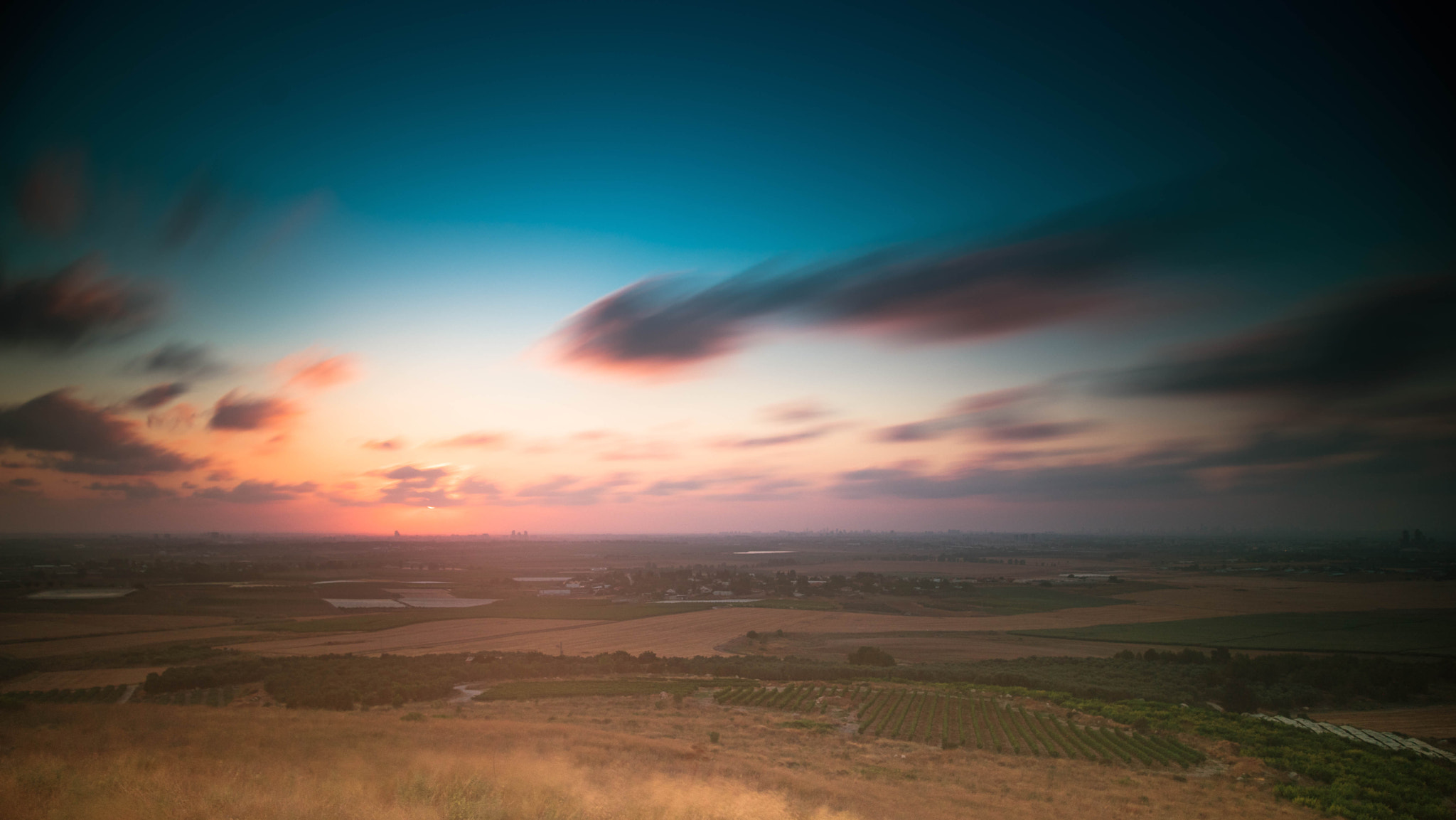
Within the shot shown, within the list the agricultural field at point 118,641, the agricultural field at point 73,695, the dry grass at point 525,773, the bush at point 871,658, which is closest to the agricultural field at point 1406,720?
the dry grass at point 525,773

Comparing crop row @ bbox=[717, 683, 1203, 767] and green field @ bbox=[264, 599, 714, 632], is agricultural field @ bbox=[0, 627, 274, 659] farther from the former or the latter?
crop row @ bbox=[717, 683, 1203, 767]

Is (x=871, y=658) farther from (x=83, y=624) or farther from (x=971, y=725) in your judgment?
(x=83, y=624)

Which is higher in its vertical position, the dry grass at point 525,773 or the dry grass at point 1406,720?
the dry grass at point 525,773

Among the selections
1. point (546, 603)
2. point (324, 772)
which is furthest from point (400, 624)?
point (324, 772)

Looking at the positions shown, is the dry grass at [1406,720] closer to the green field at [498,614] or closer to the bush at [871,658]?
the bush at [871,658]

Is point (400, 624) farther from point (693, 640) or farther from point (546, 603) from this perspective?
point (693, 640)

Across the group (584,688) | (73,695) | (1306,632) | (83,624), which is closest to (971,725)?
(584,688)
